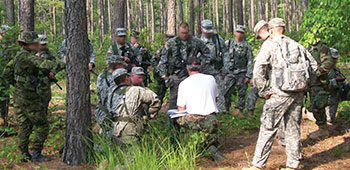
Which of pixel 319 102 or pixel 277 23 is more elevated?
pixel 277 23

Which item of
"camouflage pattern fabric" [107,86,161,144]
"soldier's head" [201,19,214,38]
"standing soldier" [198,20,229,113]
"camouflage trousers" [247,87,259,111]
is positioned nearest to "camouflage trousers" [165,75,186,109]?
"standing soldier" [198,20,229,113]

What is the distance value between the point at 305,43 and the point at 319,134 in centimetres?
179

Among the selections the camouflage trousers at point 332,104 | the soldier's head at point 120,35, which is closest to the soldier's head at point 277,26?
the camouflage trousers at point 332,104

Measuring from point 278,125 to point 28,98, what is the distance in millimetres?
3818

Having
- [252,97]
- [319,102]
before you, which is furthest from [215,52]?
[319,102]

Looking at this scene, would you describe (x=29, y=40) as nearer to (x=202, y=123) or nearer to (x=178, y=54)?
(x=178, y=54)

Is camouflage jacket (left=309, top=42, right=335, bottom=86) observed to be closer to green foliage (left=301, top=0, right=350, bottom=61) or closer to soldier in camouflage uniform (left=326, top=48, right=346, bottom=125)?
soldier in camouflage uniform (left=326, top=48, right=346, bottom=125)

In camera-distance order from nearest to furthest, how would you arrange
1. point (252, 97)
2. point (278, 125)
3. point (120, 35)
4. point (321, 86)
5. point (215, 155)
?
point (278, 125)
point (215, 155)
point (321, 86)
point (120, 35)
point (252, 97)

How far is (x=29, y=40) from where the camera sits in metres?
5.54

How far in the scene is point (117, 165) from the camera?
4.31m

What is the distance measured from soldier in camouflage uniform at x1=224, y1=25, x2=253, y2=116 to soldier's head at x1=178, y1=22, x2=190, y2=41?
5.62 ft

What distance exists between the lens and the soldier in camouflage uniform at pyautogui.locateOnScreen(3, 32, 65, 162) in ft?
18.1

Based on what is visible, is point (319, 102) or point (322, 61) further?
point (319, 102)

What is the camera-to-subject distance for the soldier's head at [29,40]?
18.1 feet
